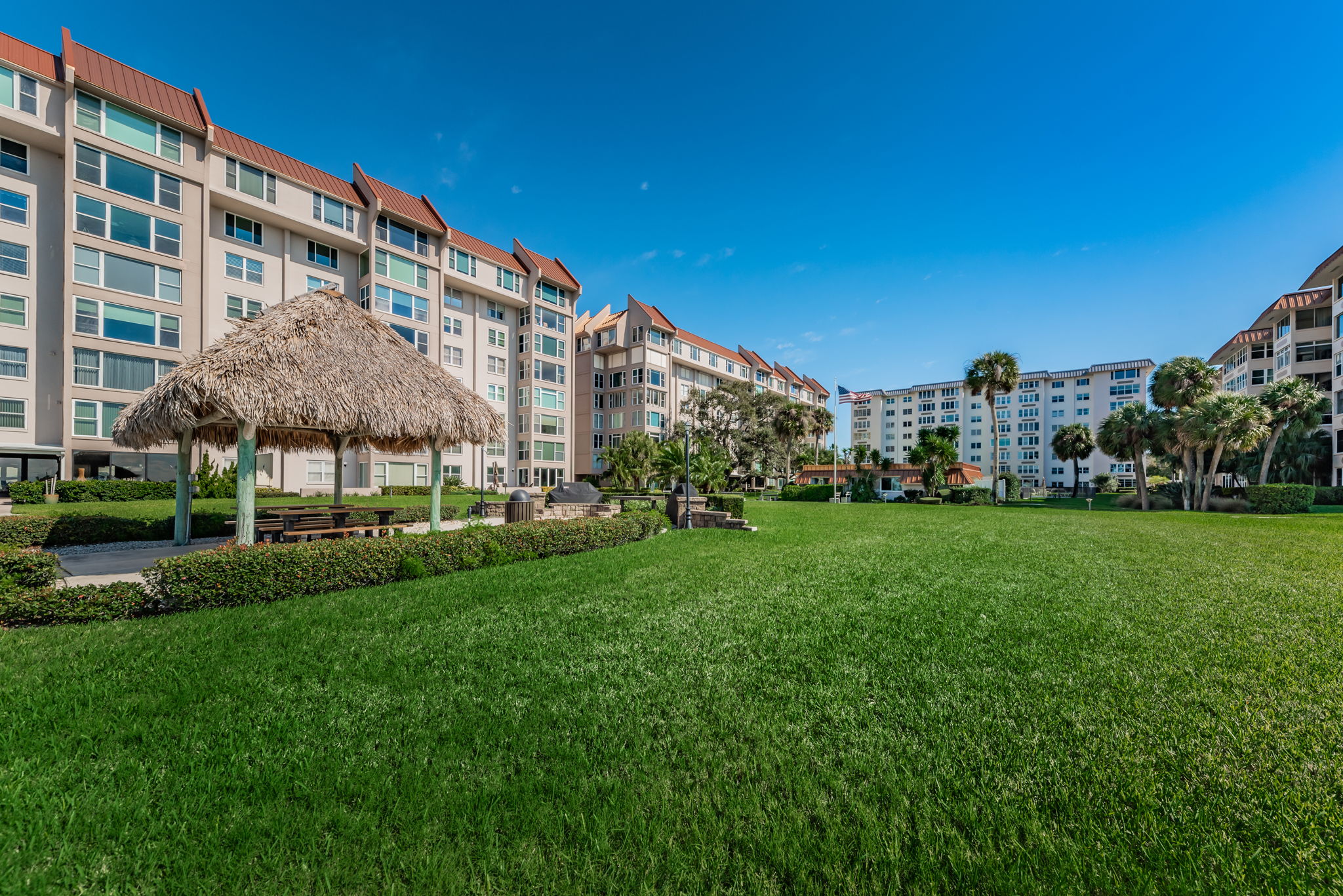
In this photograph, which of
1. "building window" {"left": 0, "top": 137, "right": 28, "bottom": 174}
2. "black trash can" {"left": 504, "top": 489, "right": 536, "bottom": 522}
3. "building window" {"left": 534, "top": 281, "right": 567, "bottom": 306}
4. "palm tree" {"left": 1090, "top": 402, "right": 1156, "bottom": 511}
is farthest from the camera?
"building window" {"left": 534, "top": 281, "right": 567, "bottom": 306}

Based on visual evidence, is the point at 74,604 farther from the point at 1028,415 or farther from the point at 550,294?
the point at 1028,415

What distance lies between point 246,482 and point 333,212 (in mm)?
31624

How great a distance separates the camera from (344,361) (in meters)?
11.3

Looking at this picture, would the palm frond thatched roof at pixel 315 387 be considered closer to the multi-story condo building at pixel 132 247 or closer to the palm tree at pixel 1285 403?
the multi-story condo building at pixel 132 247

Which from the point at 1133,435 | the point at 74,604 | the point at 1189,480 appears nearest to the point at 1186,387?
the point at 1133,435

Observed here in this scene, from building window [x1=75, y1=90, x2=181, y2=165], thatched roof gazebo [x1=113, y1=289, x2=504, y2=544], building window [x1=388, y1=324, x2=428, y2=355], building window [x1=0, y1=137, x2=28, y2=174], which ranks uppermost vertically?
building window [x1=75, y1=90, x2=181, y2=165]

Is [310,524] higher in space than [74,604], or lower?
higher

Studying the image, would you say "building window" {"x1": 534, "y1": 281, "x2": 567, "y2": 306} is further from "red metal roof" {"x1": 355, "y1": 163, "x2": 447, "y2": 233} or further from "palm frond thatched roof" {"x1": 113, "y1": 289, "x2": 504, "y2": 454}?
"palm frond thatched roof" {"x1": 113, "y1": 289, "x2": 504, "y2": 454}

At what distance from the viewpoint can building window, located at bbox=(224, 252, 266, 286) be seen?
98.3 ft

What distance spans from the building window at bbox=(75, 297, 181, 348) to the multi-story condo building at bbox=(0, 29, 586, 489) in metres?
0.05

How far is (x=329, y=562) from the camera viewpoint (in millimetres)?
8031

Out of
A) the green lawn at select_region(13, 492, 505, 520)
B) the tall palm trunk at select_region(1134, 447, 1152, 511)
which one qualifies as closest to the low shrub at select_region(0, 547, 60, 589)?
the green lawn at select_region(13, 492, 505, 520)

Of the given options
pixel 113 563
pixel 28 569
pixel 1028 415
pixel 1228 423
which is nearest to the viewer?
pixel 28 569

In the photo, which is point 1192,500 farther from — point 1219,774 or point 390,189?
point 390,189
